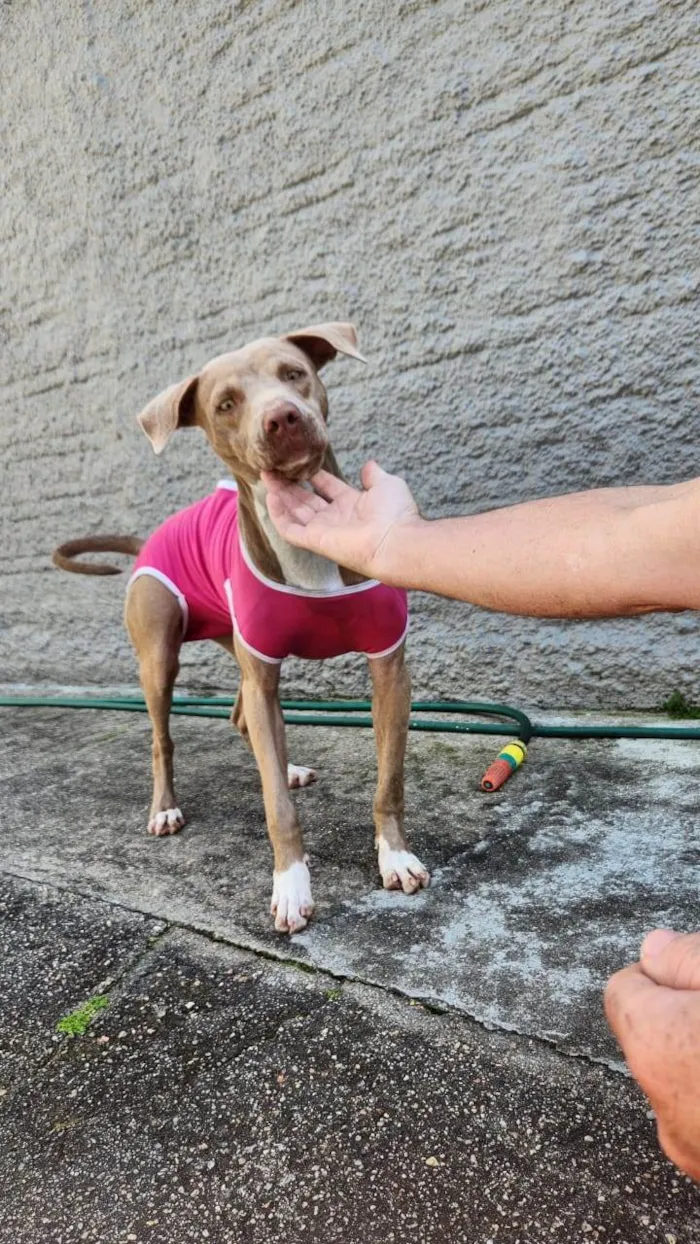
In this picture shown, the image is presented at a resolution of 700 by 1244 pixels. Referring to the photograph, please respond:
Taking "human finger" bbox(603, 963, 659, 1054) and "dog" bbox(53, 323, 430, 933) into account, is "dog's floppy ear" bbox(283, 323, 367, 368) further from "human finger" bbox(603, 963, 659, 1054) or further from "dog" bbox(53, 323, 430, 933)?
"human finger" bbox(603, 963, 659, 1054)

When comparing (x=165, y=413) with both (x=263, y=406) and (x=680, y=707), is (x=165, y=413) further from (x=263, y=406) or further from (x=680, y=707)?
(x=680, y=707)

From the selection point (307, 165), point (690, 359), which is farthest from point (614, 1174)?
point (307, 165)

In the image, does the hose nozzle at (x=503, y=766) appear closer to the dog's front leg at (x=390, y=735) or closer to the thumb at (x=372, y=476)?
the dog's front leg at (x=390, y=735)

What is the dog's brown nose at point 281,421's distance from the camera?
193 centimetres

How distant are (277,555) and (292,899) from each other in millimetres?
851

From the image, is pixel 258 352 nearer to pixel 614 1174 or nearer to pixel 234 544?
pixel 234 544

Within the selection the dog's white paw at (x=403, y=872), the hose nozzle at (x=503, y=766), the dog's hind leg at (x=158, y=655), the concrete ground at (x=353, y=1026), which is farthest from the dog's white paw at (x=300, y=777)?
the dog's white paw at (x=403, y=872)

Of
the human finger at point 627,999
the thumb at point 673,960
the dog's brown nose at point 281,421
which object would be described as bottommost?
the human finger at point 627,999

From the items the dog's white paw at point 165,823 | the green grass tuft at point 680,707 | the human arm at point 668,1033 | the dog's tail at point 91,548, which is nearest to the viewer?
the human arm at point 668,1033

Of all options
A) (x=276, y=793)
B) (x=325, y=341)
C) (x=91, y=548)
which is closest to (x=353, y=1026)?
(x=276, y=793)

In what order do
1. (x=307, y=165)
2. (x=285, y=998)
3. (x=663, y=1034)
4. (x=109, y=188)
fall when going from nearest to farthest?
1. (x=663, y=1034)
2. (x=285, y=998)
3. (x=307, y=165)
4. (x=109, y=188)

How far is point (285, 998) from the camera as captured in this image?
1670 millimetres

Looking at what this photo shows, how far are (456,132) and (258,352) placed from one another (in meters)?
1.56

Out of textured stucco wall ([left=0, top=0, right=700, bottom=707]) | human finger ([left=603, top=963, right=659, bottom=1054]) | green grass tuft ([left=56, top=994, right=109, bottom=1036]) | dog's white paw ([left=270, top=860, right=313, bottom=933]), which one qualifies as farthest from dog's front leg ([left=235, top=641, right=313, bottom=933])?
textured stucco wall ([left=0, top=0, right=700, bottom=707])
